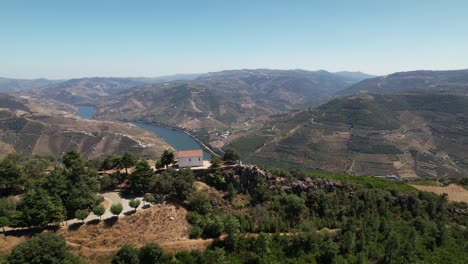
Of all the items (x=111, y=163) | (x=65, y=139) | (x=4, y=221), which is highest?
(x=111, y=163)

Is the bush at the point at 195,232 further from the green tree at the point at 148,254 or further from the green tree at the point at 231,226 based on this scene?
the green tree at the point at 148,254

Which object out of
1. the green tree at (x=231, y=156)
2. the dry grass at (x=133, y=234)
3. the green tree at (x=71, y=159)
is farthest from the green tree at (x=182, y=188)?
the green tree at (x=71, y=159)

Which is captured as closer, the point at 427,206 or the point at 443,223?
the point at 443,223

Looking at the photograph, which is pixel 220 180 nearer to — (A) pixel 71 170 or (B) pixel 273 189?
(B) pixel 273 189

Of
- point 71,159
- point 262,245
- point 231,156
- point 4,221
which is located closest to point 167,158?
point 231,156

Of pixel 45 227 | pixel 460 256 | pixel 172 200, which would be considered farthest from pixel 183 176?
pixel 460 256

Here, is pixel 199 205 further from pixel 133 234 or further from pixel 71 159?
pixel 71 159

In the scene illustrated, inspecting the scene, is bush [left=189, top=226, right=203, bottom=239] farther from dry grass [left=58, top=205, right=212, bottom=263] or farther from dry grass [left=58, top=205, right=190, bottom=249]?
dry grass [left=58, top=205, right=190, bottom=249]
